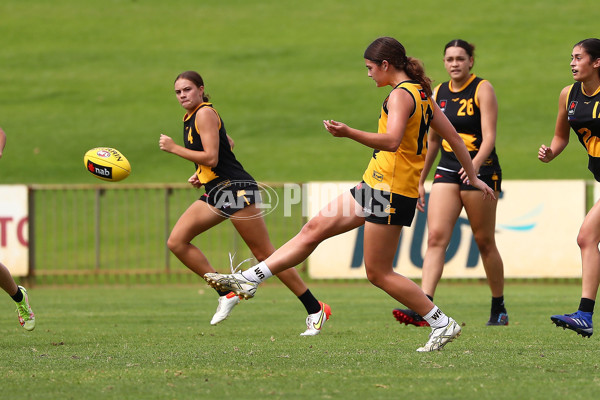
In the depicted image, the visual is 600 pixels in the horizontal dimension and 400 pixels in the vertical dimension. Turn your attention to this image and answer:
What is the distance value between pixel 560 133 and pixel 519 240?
7279 millimetres

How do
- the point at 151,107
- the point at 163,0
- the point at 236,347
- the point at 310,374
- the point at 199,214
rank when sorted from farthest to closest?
the point at 163,0, the point at 151,107, the point at 199,214, the point at 236,347, the point at 310,374

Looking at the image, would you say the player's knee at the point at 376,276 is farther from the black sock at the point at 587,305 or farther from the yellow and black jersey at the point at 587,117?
the yellow and black jersey at the point at 587,117

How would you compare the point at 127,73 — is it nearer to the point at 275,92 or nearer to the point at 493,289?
the point at 275,92

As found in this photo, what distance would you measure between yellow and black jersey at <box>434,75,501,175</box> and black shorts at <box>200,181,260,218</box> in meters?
1.60

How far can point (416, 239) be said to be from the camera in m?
14.4

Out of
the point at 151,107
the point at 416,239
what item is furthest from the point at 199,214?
the point at 151,107

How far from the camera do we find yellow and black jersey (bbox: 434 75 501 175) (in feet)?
26.8

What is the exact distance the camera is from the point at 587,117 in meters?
6.98

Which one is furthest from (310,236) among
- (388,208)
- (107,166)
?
(107,166)

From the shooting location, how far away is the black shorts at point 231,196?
7.95m

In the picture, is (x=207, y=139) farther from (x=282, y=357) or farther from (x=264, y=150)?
(x=264, y=150)

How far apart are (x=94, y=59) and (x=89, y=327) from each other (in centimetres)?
2411

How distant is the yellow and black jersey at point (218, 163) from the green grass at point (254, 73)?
14.6 meters

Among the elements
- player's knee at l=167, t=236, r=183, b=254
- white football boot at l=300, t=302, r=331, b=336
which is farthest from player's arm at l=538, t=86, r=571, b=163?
player's knee at l=167, t=236, r=183, b=254
